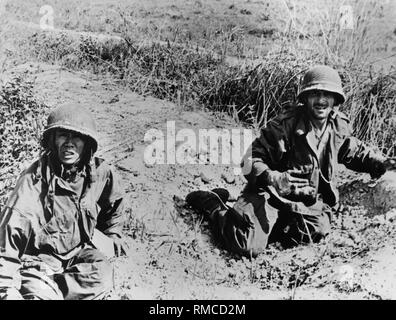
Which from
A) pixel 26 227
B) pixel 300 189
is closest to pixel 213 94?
pixel 300 189

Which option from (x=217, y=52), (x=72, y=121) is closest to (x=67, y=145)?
(x=72, y=121)

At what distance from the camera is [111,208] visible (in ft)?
16.7

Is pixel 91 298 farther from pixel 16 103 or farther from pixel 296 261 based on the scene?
pixel 16 103

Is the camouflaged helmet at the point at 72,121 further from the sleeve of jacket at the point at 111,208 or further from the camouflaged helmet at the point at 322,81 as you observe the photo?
the camouflaged helmet at the point at 322,81

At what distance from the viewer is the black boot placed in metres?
5.37

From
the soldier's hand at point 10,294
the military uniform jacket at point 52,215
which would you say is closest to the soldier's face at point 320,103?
the military uniform jacket at point 52,215

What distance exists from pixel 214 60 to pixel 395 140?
1868 millimetres

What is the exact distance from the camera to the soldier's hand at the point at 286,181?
16.9ft

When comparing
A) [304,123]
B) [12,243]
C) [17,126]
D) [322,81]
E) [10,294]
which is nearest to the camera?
[12,243]

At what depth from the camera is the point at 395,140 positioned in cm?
591

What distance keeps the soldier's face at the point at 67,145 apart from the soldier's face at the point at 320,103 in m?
1.83

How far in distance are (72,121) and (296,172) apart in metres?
1.81

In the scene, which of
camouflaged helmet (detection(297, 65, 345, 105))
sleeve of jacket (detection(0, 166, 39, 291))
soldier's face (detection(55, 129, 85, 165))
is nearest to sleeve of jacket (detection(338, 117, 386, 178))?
camouflaged helmet (detection(297, 65, 345, 105))

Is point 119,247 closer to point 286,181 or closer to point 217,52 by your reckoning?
point 286,181
